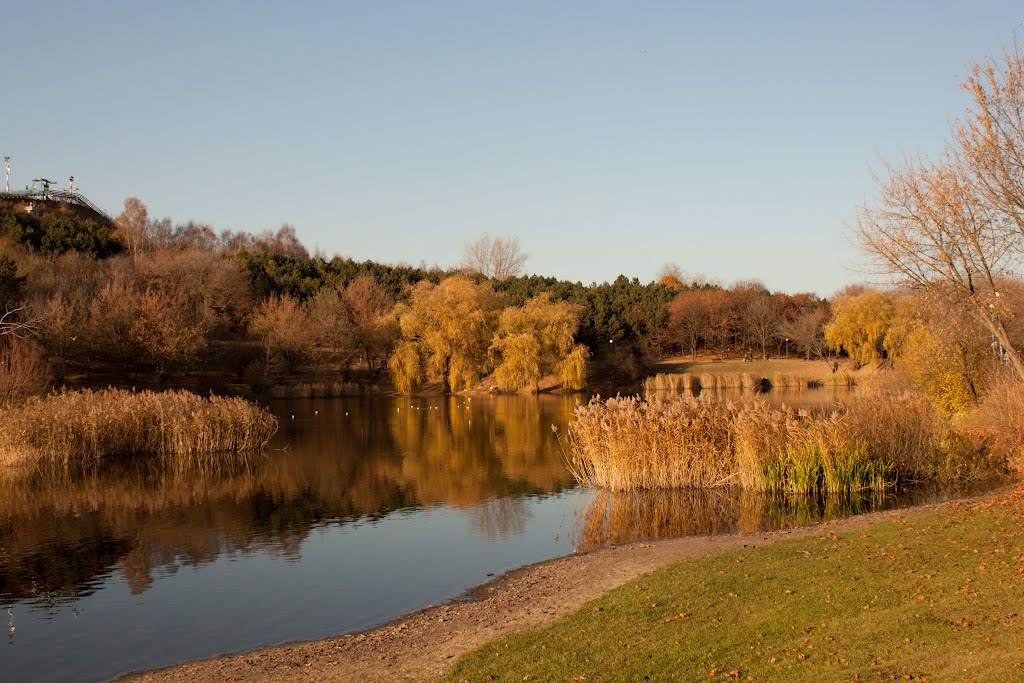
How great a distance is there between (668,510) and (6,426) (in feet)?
63.6

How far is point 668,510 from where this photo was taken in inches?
683

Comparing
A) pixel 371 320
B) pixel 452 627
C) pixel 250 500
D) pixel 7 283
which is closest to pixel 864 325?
pixel 371 320

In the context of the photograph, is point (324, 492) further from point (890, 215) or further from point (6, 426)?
point (890, 215)

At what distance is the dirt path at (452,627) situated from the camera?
28.6 ft

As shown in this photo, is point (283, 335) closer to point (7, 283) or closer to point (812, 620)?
point (7, 283)

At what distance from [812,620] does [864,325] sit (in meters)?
58.8

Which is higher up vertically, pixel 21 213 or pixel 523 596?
pixel 21 213

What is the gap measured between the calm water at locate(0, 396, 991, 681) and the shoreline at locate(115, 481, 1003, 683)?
0.77 m

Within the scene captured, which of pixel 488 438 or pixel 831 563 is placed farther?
pixel 488 438

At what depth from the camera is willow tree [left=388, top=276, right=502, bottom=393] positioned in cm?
5750

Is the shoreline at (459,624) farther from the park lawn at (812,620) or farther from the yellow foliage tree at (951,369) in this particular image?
the yellow foliage tree at (951,369)

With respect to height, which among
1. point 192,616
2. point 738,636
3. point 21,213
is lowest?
point 192,616

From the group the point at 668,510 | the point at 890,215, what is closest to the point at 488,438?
the point at 668,510

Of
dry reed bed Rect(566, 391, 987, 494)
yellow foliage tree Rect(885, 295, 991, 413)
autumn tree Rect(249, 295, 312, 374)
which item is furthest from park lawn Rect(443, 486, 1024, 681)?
autumn tree Rect(249, 295, 312, 374)
